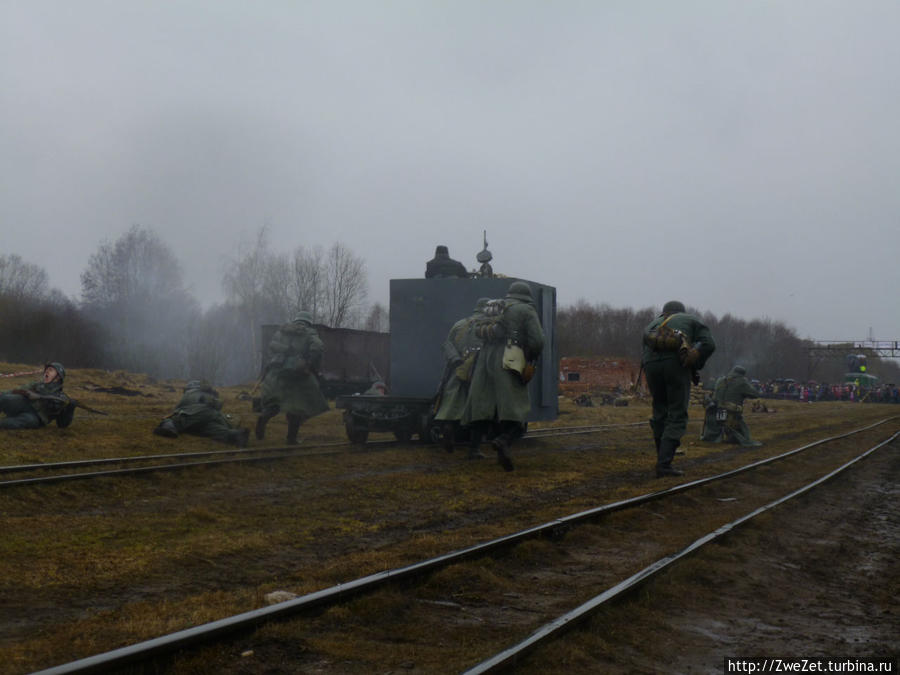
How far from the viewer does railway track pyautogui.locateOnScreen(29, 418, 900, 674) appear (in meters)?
3.35

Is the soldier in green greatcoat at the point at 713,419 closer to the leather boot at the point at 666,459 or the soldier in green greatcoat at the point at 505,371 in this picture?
the leather boot at the point at 666,459

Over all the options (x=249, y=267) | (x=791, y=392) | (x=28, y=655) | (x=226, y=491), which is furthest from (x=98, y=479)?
(x=791, y=392)

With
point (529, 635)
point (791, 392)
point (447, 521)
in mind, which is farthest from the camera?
point (791, 392)

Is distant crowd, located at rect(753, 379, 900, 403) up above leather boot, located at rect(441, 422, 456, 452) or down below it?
above

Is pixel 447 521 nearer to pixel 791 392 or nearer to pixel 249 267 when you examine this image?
pixel 249 267

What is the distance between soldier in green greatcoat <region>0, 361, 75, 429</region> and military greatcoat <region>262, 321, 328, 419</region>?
3.12m

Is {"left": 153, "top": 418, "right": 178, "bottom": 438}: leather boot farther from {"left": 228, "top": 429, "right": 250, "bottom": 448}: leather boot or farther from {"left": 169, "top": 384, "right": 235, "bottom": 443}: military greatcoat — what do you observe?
{"left": 228, "top": 429, "right": 250, "bottom": 448}: leather boot

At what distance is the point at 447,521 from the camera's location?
22.2ft

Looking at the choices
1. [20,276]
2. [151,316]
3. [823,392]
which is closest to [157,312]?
[151,316]

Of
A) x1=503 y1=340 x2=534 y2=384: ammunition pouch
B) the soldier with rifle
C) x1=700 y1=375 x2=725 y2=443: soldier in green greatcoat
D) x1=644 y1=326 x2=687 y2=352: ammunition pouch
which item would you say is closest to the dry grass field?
x1=503 y1=340 x2=534 y2=384: ammunition pouch

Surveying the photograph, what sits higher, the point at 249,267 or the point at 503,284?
the point at 249,267

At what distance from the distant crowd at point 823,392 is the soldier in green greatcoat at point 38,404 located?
59.5 meters

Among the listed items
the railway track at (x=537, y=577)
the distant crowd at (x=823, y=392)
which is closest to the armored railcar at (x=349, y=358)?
the railway track at (x=537, y=577)

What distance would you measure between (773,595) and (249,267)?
1565 inches
